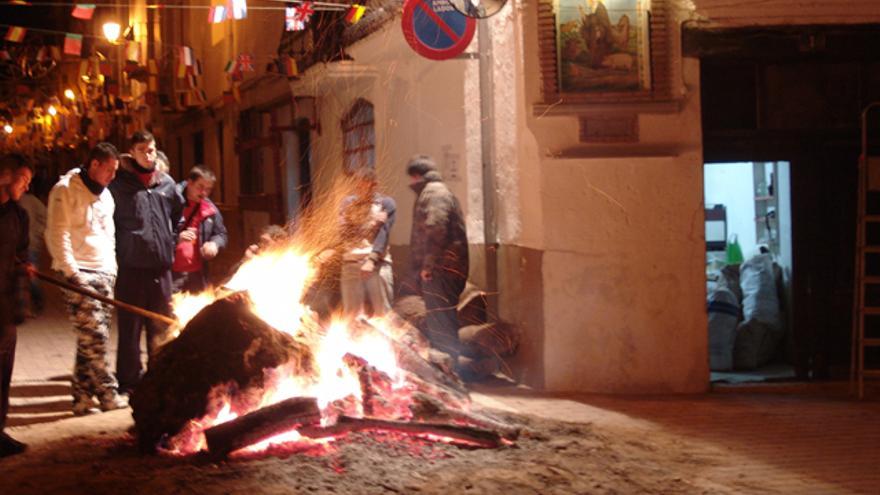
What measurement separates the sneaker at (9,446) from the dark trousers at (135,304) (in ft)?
6.22

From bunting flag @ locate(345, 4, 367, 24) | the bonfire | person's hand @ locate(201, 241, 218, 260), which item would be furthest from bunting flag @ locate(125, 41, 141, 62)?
the bonfire

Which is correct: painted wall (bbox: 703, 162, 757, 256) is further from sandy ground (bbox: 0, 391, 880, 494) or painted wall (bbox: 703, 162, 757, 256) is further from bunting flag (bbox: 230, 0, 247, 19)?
bunting flag (bbox: 230, 0, 247, 19)

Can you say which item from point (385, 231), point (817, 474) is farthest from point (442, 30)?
point (817, 474)

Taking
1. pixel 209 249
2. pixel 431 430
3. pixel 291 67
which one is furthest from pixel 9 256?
pixel 291 67

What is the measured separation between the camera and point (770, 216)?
38.6ft

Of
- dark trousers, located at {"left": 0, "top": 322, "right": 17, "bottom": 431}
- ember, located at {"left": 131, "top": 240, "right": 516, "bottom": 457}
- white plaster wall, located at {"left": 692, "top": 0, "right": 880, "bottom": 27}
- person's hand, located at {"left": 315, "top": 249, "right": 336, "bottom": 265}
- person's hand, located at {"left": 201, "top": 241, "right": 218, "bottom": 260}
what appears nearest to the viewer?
ember, located at {"left": 131, "top": 240, "right": 516, "bottom": 457}

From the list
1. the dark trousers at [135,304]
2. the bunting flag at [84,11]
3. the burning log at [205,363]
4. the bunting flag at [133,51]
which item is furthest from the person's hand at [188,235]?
the bunting flag at [133,51]

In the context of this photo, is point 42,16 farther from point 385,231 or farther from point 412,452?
point 412,452

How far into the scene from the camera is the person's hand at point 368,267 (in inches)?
443

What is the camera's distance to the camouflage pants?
340 inches

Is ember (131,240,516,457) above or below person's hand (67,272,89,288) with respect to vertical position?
below

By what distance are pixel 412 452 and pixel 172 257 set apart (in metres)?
3.62

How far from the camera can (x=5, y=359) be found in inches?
296

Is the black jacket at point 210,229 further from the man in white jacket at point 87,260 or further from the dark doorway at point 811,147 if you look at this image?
the dark doorway at point 811,147
